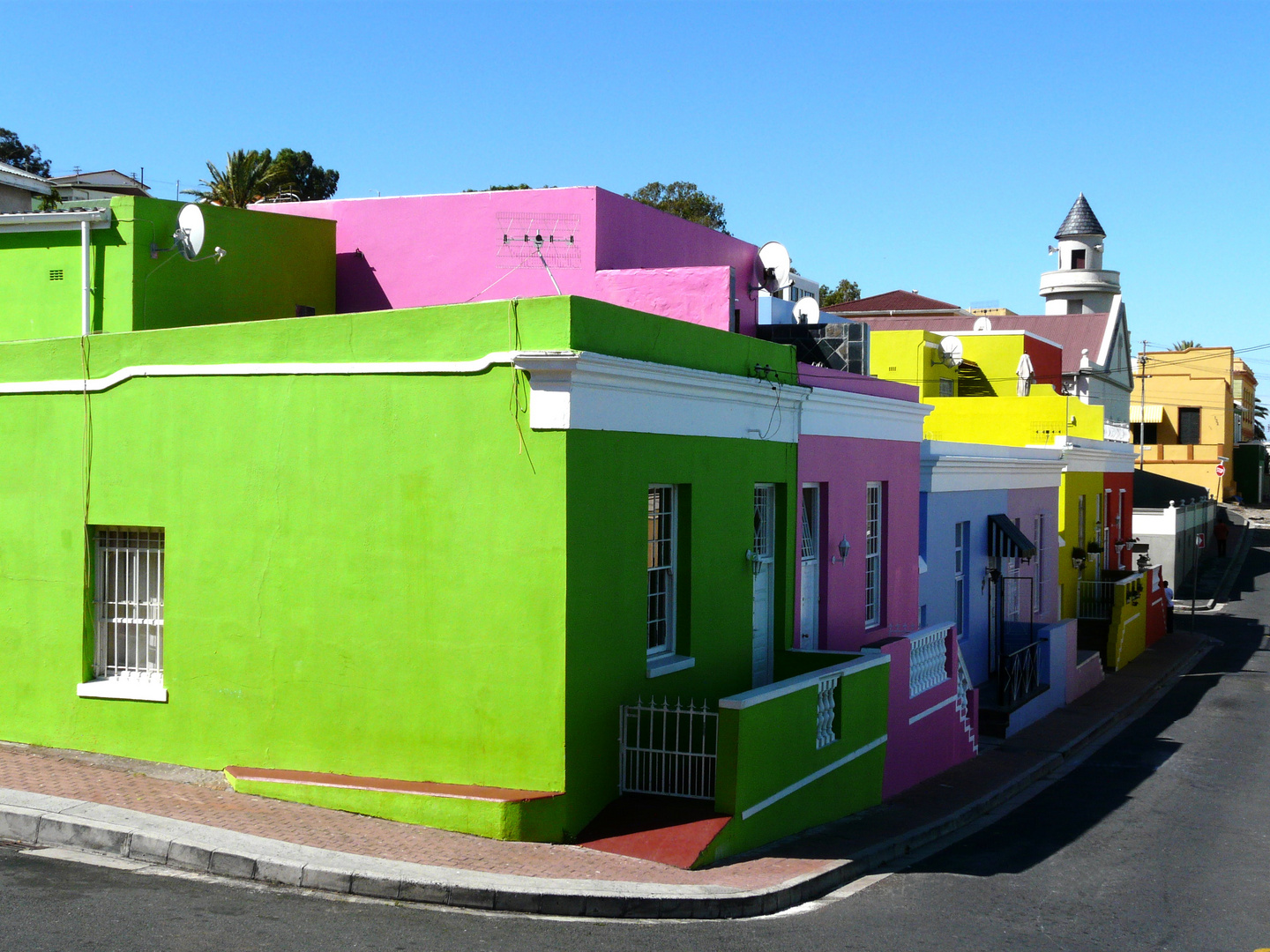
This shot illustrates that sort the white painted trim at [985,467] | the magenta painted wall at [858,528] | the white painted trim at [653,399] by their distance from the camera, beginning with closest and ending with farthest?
1. the white painted trim at [653,399]
2. the magenta painted wall at [858,528]
3. the white painted trim at [985,467]

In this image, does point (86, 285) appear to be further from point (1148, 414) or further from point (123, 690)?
point (1148, 414)

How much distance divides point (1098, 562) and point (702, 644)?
20.9m

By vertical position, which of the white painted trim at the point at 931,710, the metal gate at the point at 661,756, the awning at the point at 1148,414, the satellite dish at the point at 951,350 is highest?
the awning at the point at 1148,414

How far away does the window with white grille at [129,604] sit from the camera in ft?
38.0

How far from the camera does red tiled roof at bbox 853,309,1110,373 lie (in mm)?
49500

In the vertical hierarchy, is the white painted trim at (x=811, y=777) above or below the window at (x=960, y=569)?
below

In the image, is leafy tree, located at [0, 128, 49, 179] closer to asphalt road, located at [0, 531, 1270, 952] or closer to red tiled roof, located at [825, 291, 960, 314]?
red tiled roof, located at [825, 291, 960, 314]

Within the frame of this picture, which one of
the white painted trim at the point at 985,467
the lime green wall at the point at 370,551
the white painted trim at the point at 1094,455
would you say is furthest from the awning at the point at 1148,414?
the lime green wall at the point at 370,551

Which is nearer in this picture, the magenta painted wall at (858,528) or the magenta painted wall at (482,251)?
the magenta painted wall at (858,528)

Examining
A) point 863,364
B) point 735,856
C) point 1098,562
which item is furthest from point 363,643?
point 1098,562

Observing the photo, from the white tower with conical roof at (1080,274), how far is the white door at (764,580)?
4722 centimetres

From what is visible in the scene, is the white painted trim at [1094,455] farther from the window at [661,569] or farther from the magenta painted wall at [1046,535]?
the window at [661,569]

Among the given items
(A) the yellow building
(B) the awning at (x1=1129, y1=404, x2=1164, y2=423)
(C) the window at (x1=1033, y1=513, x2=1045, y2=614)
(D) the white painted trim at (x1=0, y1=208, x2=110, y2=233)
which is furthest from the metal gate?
(B) the awning at (x1=1129, y1=404, x2=1164, y2=423)

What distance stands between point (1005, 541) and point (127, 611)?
582 inches
